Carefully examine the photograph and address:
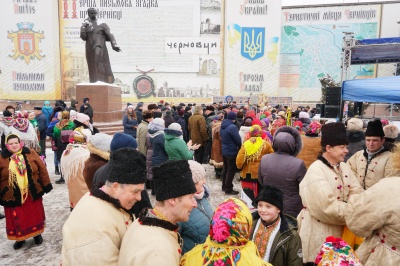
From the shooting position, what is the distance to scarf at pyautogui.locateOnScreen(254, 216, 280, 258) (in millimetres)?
2102

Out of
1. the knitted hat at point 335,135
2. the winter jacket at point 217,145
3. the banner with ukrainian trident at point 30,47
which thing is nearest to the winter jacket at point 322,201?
the knitted hat at point 335,135

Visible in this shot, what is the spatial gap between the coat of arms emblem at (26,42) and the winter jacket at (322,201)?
27.5 meters

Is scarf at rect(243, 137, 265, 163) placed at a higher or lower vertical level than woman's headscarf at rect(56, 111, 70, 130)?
lower

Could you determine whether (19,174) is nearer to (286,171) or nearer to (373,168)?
(286,171)

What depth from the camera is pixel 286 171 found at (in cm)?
308

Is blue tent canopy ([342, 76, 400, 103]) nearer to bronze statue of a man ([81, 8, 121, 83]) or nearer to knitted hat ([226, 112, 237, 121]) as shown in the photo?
knitted hat ([226, 112, 237, 121])

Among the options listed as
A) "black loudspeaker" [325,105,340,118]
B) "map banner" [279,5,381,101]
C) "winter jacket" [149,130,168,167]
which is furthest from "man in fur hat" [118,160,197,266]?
"map banner" [279,5,381,101]

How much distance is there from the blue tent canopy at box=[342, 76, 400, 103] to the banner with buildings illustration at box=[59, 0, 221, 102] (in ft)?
68.6

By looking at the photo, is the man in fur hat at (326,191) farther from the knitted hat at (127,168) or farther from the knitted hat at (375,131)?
the knitted hat at (127,168)

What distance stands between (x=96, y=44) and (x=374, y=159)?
11241 millimetres

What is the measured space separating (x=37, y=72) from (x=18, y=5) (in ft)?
18.3

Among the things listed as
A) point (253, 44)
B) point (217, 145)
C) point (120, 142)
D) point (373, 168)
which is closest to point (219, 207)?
point (120, 142)

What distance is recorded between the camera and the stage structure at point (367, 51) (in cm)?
878

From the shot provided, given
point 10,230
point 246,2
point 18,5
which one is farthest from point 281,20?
point 10,230
